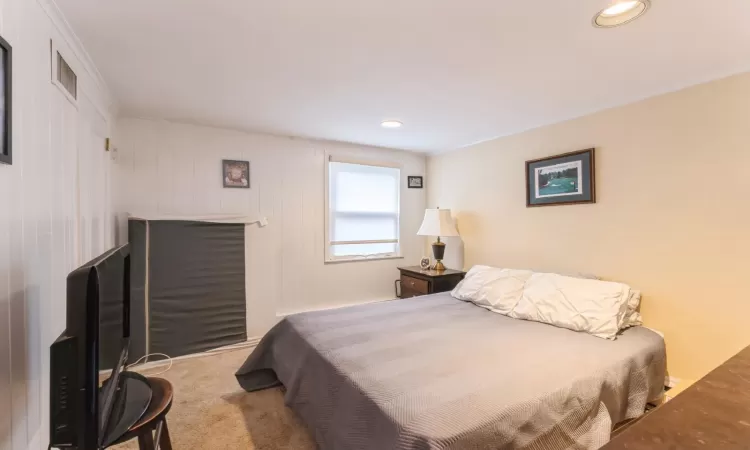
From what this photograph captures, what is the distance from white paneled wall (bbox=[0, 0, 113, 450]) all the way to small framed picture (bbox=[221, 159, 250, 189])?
1.44 m

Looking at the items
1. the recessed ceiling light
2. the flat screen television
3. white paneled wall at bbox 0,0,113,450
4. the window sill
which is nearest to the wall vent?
white paneled wall at bbox 0,0,113,450

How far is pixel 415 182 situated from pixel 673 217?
2.66 metres

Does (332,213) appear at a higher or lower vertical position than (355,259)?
higher

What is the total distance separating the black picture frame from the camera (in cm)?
101

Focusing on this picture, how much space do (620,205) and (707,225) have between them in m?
0.50

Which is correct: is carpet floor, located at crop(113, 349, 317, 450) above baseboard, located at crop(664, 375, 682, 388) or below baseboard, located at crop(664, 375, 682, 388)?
below

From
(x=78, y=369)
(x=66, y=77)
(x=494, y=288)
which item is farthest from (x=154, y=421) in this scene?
(x=494, y=288)

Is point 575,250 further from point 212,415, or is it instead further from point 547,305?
point 212,415

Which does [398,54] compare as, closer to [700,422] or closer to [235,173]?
[700,422]

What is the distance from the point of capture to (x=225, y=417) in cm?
206

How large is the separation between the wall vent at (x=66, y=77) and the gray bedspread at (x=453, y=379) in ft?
5.75

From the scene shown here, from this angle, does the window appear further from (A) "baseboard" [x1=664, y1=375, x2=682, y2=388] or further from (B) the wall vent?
(A) "baseboard" [x1=664, y1=375, x2=682, y2=388]

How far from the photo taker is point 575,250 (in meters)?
2.76

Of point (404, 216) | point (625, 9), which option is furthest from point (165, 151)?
point (625, 9)
